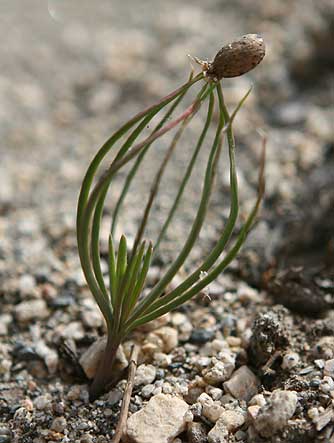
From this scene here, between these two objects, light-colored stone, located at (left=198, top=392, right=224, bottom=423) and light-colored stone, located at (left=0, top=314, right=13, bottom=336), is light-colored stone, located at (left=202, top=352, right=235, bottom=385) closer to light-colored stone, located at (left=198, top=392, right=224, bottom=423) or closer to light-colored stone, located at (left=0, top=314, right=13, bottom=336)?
light-colored stone, located at (left=198, top=392, right=224, bottom=423)

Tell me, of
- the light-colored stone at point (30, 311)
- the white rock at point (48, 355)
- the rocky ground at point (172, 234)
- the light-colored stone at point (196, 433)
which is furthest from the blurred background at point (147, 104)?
the light-colored stone at point (196, 433)

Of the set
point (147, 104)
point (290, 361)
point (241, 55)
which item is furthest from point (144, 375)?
point (147, 104)

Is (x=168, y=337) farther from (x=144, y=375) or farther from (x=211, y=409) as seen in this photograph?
(x=211, y=409)

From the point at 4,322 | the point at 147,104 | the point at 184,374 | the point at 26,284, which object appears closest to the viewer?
the point at 184,374

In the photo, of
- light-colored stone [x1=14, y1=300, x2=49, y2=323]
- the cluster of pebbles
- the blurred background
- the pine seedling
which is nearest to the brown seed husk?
the pine seedling

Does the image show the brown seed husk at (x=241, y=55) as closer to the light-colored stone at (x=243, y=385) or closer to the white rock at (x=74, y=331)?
the light-colored stone at (x=243, y=385)

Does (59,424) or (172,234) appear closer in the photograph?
(59,424)
